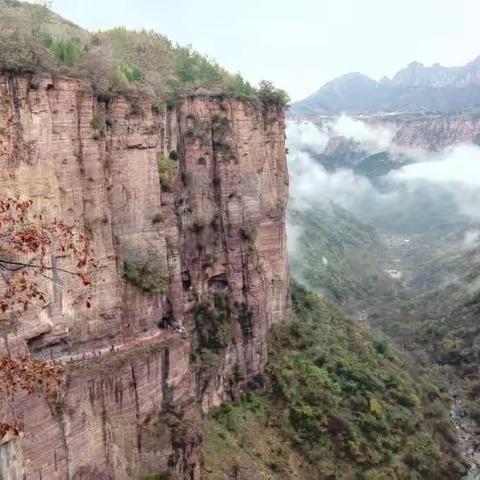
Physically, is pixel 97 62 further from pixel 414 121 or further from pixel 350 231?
pixel 414 121

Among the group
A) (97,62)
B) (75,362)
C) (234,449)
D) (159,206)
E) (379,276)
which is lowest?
(379,276)

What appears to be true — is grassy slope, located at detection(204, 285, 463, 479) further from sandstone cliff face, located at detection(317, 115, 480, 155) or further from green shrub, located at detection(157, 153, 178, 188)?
sandstone cliff face, located at detection(317, 115, 480, 155)

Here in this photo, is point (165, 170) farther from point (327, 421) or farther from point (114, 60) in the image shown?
point (327, 421)

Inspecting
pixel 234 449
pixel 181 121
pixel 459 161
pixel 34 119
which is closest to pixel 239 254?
pixel 181 121

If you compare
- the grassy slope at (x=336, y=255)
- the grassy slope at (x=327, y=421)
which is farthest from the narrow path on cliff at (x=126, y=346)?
the grassy slope at (x=336, y=255)

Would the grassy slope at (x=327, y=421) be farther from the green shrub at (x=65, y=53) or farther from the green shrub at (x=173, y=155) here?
the green shrub at (x=65, y=53)

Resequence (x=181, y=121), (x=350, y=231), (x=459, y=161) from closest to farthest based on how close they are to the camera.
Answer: (x=181, y=121) < (x=350, y=231) < (x=459, y=161)
